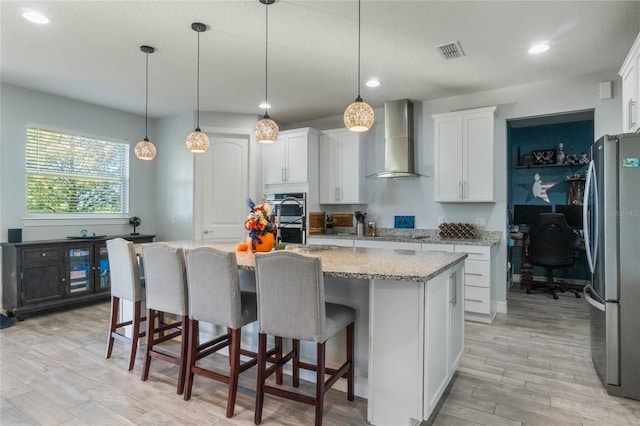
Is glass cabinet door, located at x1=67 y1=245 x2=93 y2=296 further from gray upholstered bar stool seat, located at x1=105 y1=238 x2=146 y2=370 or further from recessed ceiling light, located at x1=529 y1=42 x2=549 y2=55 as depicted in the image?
recessed ceiling light, located at x1=529 y1=42 x2=549 y2=55

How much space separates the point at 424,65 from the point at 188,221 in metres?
3.95

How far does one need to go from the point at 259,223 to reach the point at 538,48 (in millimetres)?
3010

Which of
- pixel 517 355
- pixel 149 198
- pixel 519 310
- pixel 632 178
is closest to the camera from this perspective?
pixel 632 178

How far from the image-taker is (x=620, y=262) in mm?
2354

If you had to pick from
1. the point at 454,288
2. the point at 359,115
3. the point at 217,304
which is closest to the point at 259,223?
the point at 217,304

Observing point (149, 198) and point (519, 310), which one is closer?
point (519, 310)

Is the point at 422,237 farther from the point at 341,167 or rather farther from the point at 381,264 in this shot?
the point at 381,264

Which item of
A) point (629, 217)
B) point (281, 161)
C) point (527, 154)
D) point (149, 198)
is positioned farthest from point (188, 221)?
point (527, 154)

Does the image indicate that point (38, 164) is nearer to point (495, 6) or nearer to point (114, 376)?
point (114, 376)

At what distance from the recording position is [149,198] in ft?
19.2

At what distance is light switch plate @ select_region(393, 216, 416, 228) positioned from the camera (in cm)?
500

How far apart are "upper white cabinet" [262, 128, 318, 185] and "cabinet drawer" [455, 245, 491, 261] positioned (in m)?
2.33

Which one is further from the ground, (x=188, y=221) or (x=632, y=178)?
(x=632, y=178)

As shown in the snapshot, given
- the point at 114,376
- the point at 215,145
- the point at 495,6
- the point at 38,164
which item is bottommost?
the point at 114,376
